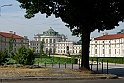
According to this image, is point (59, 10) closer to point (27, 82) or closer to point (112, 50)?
point (27, 82)

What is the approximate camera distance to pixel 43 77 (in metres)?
19.6

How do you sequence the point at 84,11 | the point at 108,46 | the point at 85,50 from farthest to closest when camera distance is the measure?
the point at 108,46 → the point at 85,50 → the point at 84,11

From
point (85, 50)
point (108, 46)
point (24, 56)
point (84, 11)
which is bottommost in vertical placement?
point (24, 56)

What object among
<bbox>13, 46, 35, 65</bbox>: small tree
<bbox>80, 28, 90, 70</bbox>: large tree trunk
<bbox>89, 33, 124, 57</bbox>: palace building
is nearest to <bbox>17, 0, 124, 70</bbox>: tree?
<bbox>80, 28, 90, 70</bbox>: large tree trunk

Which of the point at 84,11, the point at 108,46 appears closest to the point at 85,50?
the point at 84,11

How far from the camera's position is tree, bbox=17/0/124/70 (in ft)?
76.1

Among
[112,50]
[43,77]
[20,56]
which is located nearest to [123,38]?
[112,50]

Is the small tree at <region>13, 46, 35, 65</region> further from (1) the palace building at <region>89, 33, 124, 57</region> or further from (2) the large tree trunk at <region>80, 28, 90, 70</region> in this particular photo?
(1) the palace building at <region>89, 33, 124, 57</region>

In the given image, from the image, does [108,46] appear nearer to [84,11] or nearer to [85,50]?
[85,50]

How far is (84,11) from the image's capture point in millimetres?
23516

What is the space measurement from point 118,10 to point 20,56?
1309cm

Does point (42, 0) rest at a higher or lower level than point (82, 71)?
higher

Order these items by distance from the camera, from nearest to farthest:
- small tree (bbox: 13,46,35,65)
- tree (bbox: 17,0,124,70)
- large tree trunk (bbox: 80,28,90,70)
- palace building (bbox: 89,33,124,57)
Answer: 1. tree (bbox: 17,0,124,70)
2. large tree trunk (bbox: 80,28,90,70)
3. small tree (bbox: 13,46,35,65)
4. palace building (bbox: 89,33,124,57)

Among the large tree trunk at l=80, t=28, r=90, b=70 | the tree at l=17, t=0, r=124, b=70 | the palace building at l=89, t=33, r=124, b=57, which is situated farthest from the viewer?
the palace building at l=89, t=33, r=124, b=57
